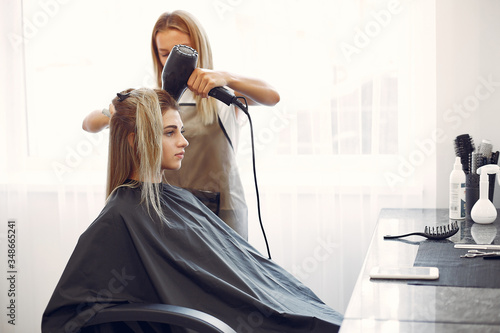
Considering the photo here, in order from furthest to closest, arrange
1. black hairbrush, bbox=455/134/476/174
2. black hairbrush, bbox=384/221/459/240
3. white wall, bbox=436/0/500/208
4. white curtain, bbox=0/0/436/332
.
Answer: white curtain, bbox=0/0/436/332, white wall, bbox=436/0/500/208, black hairbrush, bbox=455/134/476/174, black hairbrush, bbox=384/221/459/240

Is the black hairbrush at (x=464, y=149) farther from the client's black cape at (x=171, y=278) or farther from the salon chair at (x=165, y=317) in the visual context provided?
the salon chair at (x=165, y=317)

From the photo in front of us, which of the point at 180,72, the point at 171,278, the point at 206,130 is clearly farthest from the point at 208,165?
the point at 171,278

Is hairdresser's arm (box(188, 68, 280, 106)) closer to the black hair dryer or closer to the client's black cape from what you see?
→ the black hair dryer

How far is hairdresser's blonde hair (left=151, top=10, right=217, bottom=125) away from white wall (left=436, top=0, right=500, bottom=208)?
1007mm

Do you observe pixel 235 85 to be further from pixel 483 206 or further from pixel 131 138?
pixel 483 206

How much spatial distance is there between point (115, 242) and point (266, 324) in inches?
18.2

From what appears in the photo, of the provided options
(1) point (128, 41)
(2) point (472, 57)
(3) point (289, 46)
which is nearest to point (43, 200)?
(1) point (128, 41)

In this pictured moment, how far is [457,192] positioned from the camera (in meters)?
2.09

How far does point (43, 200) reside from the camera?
9.66 ft

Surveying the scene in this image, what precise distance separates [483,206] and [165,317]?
1239 mm

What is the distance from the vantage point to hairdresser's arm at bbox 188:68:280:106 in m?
1.77

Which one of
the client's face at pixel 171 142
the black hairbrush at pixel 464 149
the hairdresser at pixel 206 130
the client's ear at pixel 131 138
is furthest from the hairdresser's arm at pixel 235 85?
the black hairbrush at pixel 464 149

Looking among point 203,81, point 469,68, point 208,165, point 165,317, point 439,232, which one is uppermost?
point 469,68

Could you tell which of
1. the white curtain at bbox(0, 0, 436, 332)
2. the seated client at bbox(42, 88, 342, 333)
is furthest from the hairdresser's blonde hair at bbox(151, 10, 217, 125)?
the white curtain at bbox(0, 0, 436, 332)
